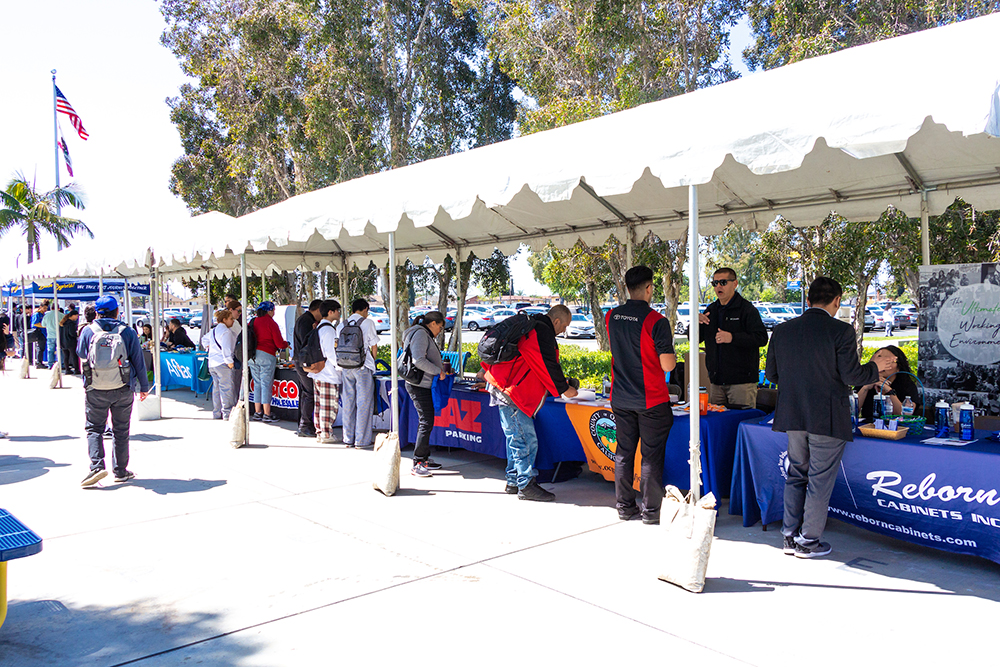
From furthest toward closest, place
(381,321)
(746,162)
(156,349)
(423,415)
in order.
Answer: (381,321) < (156,349) < (423,415) < (746,162)

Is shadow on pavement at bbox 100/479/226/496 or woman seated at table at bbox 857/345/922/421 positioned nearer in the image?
woman seated at table at bbox 857/345/922/421

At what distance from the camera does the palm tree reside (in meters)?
30.6

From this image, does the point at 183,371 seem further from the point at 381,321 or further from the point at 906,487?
the point at 381,321

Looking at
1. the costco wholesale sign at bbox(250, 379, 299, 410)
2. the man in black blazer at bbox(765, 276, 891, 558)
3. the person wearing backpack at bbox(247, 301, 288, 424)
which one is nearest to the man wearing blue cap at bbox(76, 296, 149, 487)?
the person wearing backpack at bbox(247, 301, 288, 424)

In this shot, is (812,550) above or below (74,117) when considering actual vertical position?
below

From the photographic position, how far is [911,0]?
13.7 metres

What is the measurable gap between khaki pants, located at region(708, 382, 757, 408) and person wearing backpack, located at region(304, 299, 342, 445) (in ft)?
13.8

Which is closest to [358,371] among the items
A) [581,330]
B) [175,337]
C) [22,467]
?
[22,467]

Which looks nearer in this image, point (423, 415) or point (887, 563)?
point (887, 563)

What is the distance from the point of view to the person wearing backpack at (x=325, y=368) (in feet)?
28.2

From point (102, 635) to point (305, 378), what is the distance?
5.84 metres

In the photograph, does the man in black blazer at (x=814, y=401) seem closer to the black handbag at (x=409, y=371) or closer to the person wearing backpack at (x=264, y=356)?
the black handbag at (x=409, y=371)

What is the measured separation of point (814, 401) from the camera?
4.35 m

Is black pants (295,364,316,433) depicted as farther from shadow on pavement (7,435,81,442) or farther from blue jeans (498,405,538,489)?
blue jeans (498,405,538,489)
